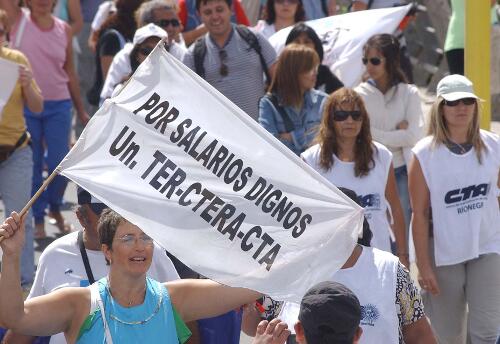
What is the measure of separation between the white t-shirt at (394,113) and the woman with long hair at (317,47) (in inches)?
26.4

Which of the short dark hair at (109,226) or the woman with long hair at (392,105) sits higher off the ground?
the short dark hair at (109,226)

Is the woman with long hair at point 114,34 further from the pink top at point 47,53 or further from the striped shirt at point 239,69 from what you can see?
the striped shirt at point 239,69

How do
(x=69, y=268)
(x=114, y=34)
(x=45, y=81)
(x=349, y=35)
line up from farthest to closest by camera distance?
(x=45, y=81) < (x=114, y=34) < (x=349, y=35) < (x=69, y=268)

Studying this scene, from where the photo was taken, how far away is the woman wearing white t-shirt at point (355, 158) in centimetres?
752

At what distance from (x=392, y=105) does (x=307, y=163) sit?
1.62 m

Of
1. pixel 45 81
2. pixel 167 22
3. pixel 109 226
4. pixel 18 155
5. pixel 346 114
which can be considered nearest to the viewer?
pixel 109 226

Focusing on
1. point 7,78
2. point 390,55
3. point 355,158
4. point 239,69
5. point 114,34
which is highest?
point 7,78

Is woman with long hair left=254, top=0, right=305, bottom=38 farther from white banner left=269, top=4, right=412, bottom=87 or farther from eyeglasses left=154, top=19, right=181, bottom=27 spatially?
eyeglasses left=154, top=19, right=181, bottom=27

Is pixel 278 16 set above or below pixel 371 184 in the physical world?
below

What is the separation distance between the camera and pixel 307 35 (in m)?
9.87

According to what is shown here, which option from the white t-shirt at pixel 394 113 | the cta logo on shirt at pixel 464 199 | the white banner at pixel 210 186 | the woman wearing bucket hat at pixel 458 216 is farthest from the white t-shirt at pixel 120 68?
the white banner at pixel 210 186

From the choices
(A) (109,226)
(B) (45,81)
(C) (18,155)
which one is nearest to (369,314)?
(A) (109,226)

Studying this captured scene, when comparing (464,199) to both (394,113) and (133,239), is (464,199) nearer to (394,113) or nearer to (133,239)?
(394,113)

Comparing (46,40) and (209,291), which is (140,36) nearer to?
(46,40)
